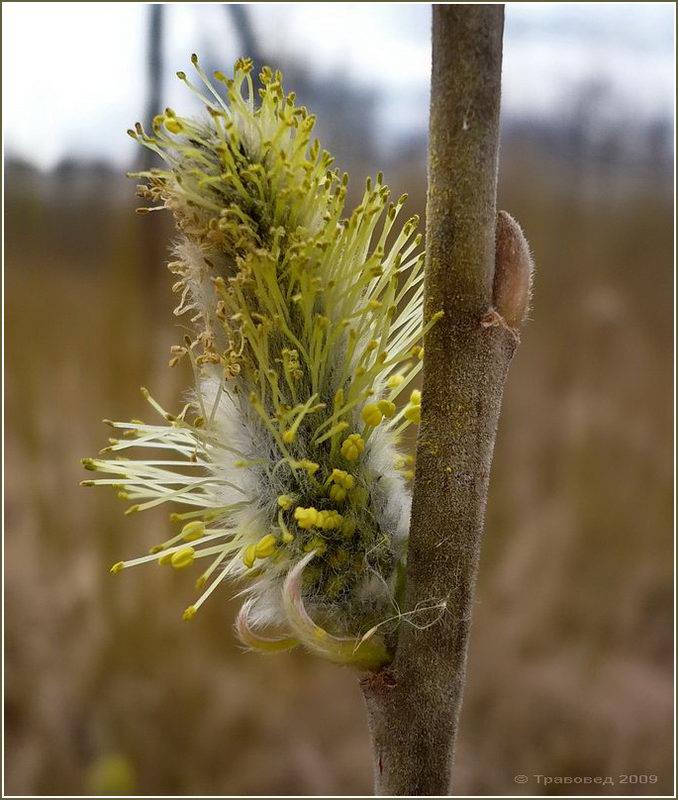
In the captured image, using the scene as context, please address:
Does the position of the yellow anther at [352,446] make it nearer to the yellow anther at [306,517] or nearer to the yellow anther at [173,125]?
the yellow anther at [306,517]

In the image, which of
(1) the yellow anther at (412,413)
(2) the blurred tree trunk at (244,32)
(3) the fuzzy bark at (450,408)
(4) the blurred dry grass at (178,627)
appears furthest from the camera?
(4) the blurred dry grass at (178,627)

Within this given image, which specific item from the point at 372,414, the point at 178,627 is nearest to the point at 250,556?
the point at 372,414

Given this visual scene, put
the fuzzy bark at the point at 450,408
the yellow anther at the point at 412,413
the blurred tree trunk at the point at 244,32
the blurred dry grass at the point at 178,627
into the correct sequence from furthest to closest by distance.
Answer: the blurred dry grass at the point at 178,627 → the blurred tree trunk at the point at 244,32 → the yellow anther at the point at 412,413 → the fuzzy bark at the point at 450,408

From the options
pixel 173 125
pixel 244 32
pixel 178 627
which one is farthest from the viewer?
pixel 178 627

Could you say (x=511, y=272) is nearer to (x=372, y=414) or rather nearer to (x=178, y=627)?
(x=372, y=414)

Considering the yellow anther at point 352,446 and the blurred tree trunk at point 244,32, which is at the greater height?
the blurred tree trunk at point 244,32

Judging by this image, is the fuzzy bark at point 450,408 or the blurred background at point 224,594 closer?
the fuzzy bark at point 450,408

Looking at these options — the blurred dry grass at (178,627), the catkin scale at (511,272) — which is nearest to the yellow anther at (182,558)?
the catkin scale at (511,272)

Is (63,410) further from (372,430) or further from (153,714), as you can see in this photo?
(372,430)
